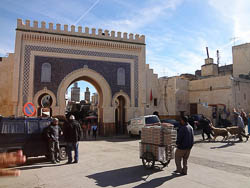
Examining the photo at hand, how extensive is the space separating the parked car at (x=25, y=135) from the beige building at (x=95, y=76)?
378 inches

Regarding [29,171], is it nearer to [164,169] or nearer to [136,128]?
[164,169]

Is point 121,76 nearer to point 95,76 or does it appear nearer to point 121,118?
point 95,76

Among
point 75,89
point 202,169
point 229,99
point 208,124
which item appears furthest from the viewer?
point 75,89

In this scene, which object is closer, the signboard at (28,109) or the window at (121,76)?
the signboard at (28,109)

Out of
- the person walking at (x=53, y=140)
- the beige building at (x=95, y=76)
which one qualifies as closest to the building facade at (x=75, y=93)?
the beige building at (x=95, y=76)

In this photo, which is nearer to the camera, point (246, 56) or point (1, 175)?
point (1, 175)

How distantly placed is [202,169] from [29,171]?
5.48 m

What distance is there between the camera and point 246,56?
3191 cm

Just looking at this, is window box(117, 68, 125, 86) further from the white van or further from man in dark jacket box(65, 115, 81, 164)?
man in dark jacket box(65, 115, 81, 164)

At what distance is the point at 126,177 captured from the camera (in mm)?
5707

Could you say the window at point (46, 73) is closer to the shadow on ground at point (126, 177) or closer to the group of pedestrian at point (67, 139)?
the group of pedestrian at point (67, 139)

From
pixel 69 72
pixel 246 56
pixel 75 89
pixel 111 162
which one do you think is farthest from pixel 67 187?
pixel 75 89

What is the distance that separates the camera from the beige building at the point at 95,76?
17.0m

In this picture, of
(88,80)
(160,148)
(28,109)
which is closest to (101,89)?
(88,80)
